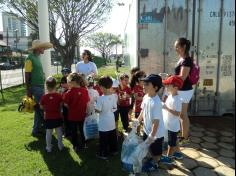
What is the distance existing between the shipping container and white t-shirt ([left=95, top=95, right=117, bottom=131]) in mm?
2528

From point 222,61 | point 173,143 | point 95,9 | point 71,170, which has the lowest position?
point 71,170

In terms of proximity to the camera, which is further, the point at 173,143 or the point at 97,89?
the point at 97,89

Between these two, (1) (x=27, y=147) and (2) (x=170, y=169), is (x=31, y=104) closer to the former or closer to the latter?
(1) (x=27, y=147)

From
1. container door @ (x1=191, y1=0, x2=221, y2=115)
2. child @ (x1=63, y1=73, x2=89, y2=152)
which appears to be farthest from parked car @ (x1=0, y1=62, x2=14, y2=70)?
child @ (x1=63, y1=73, x2=89, y2=152)

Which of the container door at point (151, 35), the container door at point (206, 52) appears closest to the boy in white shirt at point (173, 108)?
the container door at point (151, 35)

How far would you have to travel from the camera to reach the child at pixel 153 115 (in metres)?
3.67

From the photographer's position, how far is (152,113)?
370 cm

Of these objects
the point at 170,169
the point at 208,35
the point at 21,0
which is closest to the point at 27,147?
the point at 170,169

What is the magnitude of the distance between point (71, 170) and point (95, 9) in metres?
15.2

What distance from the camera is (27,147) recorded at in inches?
207

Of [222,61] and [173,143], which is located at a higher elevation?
[222,61]

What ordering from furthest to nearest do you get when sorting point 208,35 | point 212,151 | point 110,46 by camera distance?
point 110,46, point 208,35, point 212,151

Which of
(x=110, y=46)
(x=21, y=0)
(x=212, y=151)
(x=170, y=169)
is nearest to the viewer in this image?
(x=170, y=169)

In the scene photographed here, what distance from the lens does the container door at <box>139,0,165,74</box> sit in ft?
21.4
